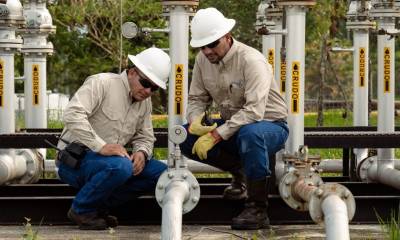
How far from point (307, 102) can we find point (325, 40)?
45.2 feet

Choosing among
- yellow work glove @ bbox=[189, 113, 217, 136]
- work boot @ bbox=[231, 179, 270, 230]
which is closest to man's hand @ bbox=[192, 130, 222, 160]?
yellow work glove @ bbox=[189, 113, 217, 136]

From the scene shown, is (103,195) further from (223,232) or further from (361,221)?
(361,221)

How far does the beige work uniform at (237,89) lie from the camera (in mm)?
7504

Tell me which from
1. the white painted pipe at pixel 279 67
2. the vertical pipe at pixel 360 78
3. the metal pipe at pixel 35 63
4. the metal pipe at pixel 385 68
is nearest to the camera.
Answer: the metal pipe at pixel 385 68

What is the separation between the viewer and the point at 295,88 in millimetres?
8156

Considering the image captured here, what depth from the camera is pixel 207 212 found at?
805cm

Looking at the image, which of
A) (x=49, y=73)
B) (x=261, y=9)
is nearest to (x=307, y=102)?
(x=49, y=73)

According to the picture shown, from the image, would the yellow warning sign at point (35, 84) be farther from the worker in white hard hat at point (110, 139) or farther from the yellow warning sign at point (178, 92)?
the worker in white hard hat at point (110, 139)

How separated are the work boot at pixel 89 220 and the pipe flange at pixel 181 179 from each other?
0.51 m

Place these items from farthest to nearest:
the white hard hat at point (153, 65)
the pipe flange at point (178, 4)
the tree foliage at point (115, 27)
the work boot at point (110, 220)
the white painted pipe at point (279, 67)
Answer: the tree foliage at point (115, 27), the white painted pipe at point (279, 67), the pipe flange at point (178, 4), the work boot at point (110, 220), the white hard hat at point (153, 65)

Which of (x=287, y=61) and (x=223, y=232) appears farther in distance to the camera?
(x=287, y=61)

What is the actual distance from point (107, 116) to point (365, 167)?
9.52 ft

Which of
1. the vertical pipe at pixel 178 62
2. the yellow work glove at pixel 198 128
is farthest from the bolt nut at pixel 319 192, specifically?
the vertical pipe at pixel 178 62

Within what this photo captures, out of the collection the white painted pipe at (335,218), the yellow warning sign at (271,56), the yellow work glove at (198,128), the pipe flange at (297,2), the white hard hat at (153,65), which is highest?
the pipe flange at (297,2)
